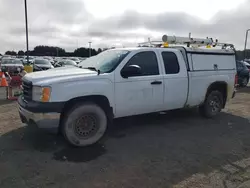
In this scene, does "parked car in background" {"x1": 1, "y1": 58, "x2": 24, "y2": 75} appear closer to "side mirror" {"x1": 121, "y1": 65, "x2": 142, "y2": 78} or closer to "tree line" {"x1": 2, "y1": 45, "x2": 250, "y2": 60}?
"side mirror" {"x1": 121, "y1": 65, "x2": 142, "y2": 78}

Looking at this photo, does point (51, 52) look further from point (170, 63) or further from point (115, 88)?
point (115, 88)

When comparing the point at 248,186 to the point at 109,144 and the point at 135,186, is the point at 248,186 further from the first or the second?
the point at 109,144

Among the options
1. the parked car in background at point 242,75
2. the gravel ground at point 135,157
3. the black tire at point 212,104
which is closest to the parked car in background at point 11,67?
the gravel ground at point 135,157

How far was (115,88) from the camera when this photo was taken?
16.3ft

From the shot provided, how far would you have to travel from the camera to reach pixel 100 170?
386cm

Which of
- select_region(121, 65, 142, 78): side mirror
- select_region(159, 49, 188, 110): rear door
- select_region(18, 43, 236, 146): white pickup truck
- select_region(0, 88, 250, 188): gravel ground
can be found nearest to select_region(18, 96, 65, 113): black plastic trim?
select_region(18, 43, 236, 146): white pickup truck

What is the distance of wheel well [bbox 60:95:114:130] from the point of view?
458 cm

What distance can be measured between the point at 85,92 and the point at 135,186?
1899 mm

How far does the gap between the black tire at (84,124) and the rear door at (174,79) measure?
1660 millimetres

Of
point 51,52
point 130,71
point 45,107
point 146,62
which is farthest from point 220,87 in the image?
point 51,52

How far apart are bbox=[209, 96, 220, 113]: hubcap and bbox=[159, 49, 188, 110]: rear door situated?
1.26 meters

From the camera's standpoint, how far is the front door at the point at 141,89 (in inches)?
200

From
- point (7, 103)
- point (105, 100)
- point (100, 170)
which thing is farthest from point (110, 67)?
point (7, 103)

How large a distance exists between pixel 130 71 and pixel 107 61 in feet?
1.99
